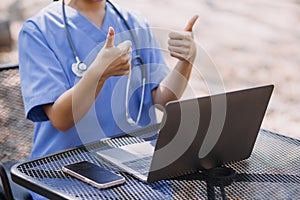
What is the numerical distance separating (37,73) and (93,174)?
0.42 m

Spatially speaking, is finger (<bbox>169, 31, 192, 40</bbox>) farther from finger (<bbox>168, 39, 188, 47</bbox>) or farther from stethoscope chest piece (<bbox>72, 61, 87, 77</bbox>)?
stethoscope chest piece (<bbox>72, 61, 87, 77</bbox>)

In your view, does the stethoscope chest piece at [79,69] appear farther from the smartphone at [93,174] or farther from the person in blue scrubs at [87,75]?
the smartphone at [93,174]

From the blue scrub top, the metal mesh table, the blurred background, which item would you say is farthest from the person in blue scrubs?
the blurred background

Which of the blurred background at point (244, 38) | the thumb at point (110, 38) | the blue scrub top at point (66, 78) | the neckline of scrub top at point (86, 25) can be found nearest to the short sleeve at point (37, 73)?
the blue scrub top at point (66, 78)

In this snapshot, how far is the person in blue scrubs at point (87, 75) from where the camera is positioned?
157cm

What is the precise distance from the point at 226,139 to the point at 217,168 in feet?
0.33

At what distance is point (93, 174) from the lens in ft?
4.28

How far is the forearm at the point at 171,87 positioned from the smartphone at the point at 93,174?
0.49 meters

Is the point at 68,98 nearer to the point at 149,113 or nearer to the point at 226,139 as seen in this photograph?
the point at 149,113

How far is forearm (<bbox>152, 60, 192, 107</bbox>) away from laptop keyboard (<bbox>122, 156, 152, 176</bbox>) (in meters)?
0.41

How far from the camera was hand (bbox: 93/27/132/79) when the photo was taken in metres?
1.42

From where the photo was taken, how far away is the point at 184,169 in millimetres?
1294

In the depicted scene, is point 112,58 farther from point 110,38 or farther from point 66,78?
point 66,78

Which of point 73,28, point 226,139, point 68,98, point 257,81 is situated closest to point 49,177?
point 68,98
